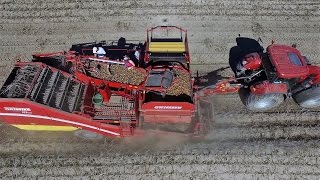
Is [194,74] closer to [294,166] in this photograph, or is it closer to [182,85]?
[182,85]

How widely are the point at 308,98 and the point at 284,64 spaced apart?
1.25 meters

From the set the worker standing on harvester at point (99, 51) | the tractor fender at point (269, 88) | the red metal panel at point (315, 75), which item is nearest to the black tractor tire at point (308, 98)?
the red metal panel at point (315, 75)

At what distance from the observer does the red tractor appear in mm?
10531

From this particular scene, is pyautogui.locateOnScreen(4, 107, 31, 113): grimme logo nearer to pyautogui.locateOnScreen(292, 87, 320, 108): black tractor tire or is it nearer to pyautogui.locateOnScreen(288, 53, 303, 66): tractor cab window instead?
pyautogui.locateOnScreen(288, 53, 303, 66): tractor cab window

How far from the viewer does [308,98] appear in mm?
11047

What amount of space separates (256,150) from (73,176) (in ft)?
14.7

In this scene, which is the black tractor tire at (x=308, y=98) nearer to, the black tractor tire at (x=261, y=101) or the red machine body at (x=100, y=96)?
the black tractor tire at (x=261, y=101)

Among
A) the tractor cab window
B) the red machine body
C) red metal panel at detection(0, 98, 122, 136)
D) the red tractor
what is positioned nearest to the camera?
red metal panel at detection(0, 98, 122, 136)

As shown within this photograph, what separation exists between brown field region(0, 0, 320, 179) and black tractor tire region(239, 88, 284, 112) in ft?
1.04

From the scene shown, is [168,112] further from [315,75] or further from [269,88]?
[315,75]

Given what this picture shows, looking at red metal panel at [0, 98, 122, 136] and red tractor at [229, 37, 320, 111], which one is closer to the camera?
red metal panel at [0, 98, 122, 136]

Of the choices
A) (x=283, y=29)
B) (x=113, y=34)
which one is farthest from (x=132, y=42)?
(x=283, y=29)

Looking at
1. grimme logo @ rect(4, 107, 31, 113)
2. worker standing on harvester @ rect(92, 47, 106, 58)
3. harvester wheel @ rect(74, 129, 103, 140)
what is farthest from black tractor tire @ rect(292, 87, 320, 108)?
grimme logo @ rect(4, 107, 31, 113)

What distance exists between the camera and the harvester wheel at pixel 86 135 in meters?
10.6
